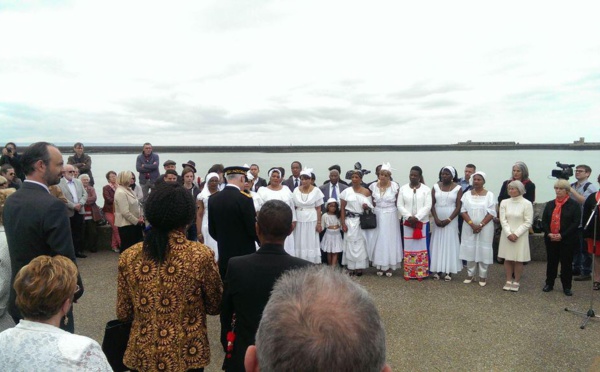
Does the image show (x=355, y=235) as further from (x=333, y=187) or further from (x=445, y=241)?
(x=445, y=241)

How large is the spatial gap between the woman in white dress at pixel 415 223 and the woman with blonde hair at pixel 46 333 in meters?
5.51

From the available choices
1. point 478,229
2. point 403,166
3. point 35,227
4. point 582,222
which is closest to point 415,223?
point 478,229

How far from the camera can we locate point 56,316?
5.89 ft

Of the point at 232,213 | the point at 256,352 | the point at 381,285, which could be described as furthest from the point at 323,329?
the point at 381,285

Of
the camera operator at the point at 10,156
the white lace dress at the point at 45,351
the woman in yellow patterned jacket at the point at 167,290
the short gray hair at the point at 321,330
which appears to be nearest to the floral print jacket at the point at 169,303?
the woman in yellow patterned jacket at the point at 167,290

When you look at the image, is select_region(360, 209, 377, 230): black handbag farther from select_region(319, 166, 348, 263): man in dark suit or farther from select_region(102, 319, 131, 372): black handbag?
select_region(102, 319, 131, 372): black handbag

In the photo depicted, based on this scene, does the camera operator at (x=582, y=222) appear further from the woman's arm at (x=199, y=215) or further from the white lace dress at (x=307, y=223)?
the woman's arm at (x=199, y=215)

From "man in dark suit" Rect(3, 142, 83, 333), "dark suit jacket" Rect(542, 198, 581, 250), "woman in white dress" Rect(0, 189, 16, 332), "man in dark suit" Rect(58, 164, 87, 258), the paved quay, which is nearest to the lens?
"man in dark suit" Rect(3, 142, 83, 333)

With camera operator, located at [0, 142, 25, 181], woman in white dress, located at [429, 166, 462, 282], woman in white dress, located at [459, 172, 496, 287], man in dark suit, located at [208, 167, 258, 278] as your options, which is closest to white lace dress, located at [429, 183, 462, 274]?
woman in white dress, located at [429, 166, 462, 282]

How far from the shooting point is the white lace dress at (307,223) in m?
6.67

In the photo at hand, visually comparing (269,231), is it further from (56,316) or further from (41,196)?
(41,196)

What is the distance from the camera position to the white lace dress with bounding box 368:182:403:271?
6.79 meters

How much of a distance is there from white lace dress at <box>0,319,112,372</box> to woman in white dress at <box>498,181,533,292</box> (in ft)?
18.9

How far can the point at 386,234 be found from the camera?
22.3 ft
